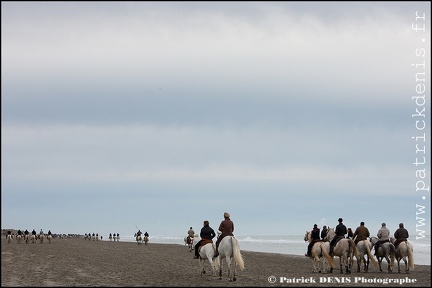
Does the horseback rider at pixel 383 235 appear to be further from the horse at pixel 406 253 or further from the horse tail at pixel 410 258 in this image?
the horse tail at pixel 410 258

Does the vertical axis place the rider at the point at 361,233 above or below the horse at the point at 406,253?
above

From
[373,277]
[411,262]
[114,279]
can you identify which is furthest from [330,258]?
[114,279]

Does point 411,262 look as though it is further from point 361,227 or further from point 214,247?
point 214,247

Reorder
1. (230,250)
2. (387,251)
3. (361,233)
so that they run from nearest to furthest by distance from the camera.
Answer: (230,250), (387,251), (361,233)

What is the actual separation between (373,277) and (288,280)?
4.02 m

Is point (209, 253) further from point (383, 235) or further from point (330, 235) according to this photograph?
point (383, 235)

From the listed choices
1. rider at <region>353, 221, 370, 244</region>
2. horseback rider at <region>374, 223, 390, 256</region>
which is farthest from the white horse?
horseback rider at <region>374, 223, 390, 256</region>

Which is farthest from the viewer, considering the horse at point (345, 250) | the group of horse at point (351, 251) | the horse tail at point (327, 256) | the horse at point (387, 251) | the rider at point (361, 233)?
the rider at point (361, 233)

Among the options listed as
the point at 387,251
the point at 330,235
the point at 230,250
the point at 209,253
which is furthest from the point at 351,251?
the point at 209,253

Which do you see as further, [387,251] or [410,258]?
[387,251]

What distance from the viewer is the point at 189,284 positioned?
809 inches

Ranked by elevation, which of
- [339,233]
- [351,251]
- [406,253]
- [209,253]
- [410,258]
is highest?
[339,233]

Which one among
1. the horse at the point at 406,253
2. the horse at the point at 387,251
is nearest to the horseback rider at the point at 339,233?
the horse at the point at 387,251

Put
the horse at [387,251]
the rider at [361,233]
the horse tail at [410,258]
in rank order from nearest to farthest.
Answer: the horse tail at [410,258]
the horse at [387,251]
the rider at [361,233]
